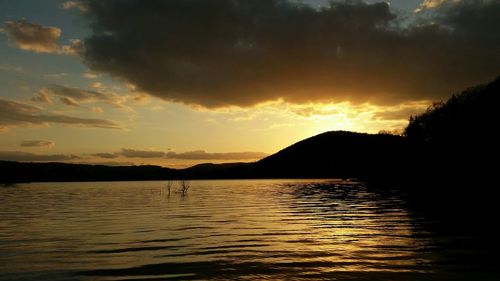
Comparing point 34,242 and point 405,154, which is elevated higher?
point 405,154

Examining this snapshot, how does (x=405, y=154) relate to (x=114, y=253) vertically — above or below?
above

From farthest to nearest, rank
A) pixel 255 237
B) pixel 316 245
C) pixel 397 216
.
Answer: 1. pixel 397 216
2. pixel 255 237
3. pixel 316 245

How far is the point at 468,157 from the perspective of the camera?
91.0 meters

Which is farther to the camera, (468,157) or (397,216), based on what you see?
(468,157)

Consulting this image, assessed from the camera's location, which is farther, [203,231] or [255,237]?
[203,231]

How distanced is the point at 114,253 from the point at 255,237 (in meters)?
9.01

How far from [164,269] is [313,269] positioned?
6.01 metres

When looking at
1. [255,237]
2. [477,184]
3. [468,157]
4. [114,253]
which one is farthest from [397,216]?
[468,157]

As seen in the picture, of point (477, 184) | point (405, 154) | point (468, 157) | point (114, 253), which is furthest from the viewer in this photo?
point (405, 154)

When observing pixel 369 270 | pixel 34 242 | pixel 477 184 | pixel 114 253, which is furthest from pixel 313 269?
pixel 477 184

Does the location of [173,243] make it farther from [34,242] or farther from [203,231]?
[34,242]

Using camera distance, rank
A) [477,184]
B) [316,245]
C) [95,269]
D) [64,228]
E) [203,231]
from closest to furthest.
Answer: [95,269]
[316,245]
[203,231]
[64,228]
[477,184]

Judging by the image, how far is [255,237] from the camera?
27203 mm

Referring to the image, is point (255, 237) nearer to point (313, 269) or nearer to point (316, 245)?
point (316, 245)
